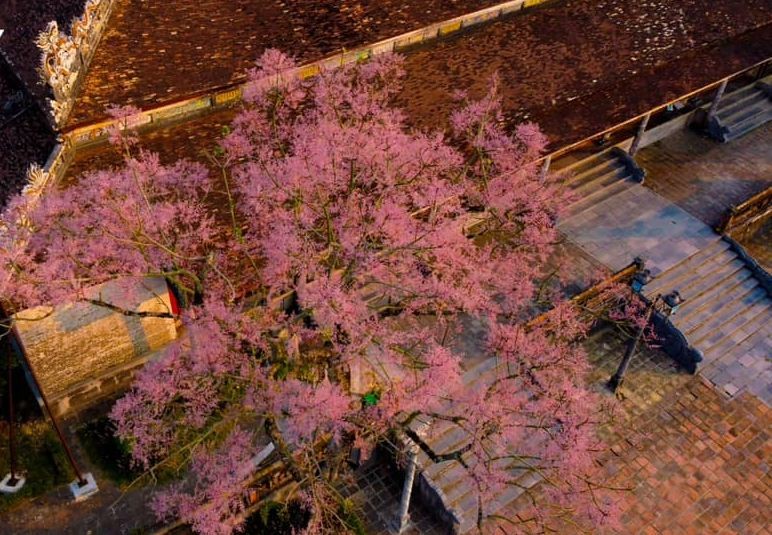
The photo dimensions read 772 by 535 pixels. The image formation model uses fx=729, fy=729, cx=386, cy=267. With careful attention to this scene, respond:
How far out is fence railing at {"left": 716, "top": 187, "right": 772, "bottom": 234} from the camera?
76.6 feet

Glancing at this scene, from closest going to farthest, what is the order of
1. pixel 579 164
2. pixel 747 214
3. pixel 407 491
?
pixel 407 491, pixel 747 214, pixel 579 164

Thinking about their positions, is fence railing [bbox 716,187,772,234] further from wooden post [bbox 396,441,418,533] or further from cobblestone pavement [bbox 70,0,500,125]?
wooden post [bbox 396,441,418,533]

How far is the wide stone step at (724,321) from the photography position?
71.1 ft

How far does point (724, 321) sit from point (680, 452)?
5088 mm

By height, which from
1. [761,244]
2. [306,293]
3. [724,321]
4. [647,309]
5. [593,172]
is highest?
[306,293]

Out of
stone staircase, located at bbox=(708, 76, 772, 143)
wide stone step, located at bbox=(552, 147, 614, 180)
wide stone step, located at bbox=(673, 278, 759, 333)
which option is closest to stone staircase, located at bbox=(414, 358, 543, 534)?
wide stone step, located at bbox=(673, 278, 759, 333)

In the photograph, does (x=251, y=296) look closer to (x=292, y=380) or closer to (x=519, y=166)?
(x=292, y=380)

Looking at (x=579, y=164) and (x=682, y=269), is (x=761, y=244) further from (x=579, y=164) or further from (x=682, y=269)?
(x=579, y=164)

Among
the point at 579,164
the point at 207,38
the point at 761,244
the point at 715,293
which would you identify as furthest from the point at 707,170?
the point at 207,38

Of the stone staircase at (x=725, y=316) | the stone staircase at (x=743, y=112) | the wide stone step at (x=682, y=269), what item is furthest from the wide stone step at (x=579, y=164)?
the stone staircase at (x=743, y=112)

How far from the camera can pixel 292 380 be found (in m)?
14.8

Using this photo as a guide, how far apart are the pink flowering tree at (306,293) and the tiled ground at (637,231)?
5.73 m

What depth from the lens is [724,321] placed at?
22.2 meters

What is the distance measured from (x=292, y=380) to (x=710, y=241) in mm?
15695
